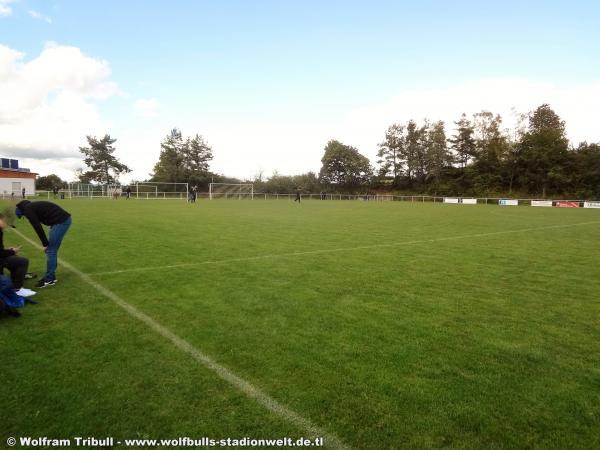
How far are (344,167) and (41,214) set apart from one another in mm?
78784

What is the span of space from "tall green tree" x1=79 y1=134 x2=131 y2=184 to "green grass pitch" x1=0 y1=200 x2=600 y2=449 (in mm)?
81146

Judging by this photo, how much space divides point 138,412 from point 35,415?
0.76 metres

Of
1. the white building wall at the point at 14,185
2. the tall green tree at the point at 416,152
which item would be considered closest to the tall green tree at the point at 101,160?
the white building wall at the point at 14,185

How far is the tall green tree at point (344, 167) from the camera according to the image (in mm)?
81875

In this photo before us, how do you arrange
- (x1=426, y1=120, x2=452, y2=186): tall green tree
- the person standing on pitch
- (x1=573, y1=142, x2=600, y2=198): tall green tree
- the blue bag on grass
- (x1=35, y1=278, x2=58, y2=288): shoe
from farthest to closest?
(x1=426, y1=120, x2=452, y2=186): tall green tree < (x1=573, y1=142, x2=600, y2=198): tall green tree < (x1=35, y1=278, x2=58, y2=288): shoe < the person standing on pitch < the blue bag on grass

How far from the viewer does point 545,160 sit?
6253cm

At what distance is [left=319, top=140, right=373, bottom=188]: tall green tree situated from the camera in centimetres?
8188

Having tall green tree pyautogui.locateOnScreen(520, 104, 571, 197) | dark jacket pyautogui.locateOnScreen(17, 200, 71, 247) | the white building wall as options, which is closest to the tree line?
tall green tree pyautogui.locateOnScreen(520, 104, 571, 197)

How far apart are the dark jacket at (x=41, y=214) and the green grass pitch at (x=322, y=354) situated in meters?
1.05

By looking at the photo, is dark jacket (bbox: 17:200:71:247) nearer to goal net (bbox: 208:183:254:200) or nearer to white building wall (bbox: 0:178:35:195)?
goal net (bbox: 208:183:254:200)

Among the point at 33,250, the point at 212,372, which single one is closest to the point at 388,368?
the point at 212,372

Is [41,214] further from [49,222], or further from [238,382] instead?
[238,382]

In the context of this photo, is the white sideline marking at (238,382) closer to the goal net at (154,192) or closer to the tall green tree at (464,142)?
the goal net at (154,192)

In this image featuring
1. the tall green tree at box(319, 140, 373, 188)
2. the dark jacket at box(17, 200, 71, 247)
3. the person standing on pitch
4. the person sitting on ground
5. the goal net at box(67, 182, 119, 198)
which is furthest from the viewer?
the tall green tree at box(319, 140, 373, 188)
